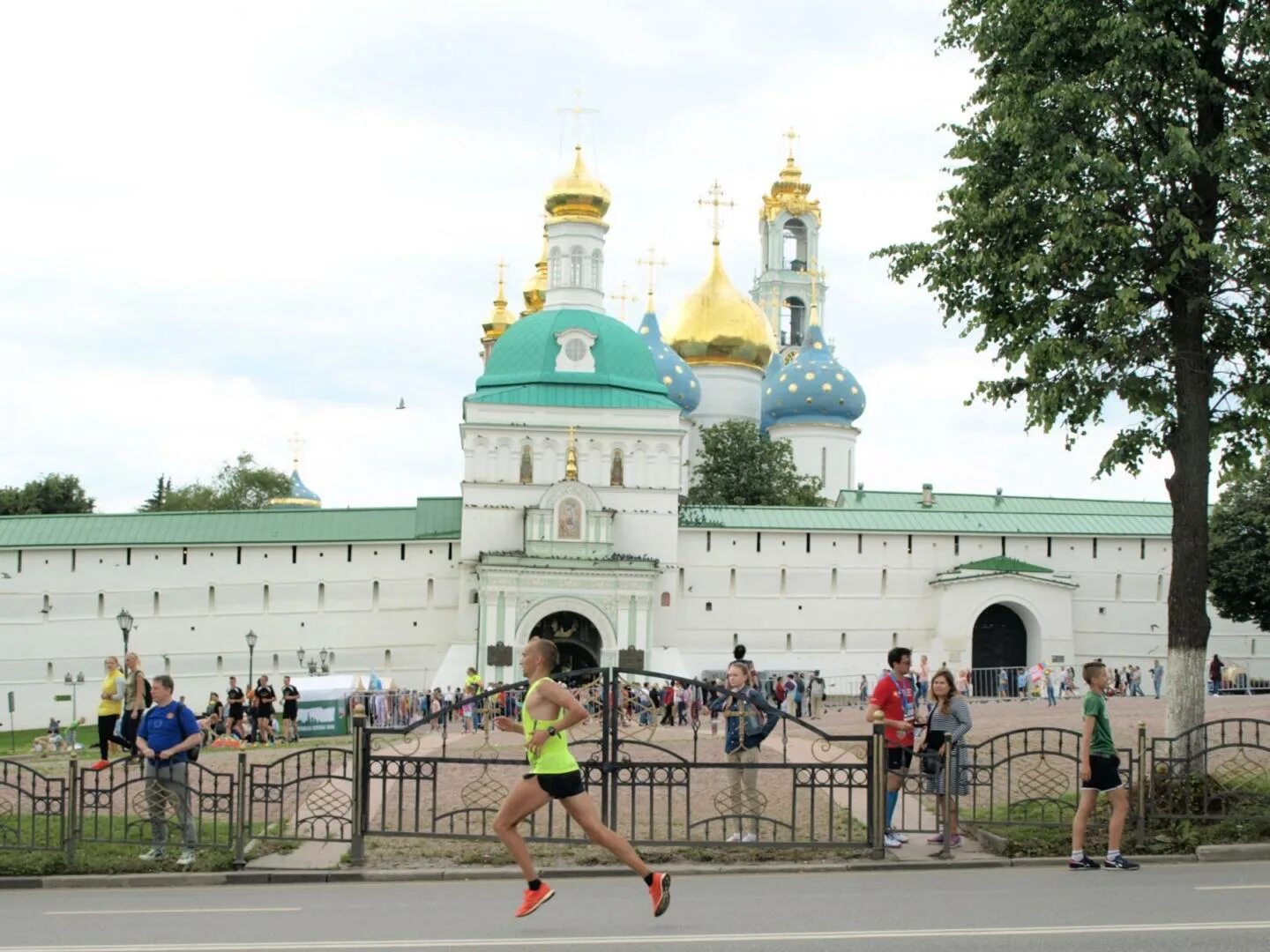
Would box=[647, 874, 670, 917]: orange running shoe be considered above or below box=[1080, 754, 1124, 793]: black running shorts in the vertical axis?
below

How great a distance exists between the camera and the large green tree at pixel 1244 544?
1874 inches

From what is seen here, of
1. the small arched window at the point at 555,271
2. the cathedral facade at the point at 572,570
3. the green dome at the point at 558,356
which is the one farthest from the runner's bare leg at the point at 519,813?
the small arched window at the point at 555,271

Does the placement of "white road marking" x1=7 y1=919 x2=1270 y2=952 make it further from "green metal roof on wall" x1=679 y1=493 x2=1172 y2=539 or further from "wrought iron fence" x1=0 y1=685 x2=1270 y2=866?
"green metal roof on wall" x1=679 y1=493 x2=1172 y2=539

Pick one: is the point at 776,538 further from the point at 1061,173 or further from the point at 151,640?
the point at 1061,173

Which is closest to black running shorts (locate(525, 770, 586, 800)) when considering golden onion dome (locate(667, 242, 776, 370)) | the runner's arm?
the runner's arm

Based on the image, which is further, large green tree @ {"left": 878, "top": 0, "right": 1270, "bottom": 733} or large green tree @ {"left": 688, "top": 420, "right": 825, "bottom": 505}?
large green tree @ {"left": 688, "top": 420, "right": 825, "bottom": 505}

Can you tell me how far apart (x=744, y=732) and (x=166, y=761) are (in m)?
4.76

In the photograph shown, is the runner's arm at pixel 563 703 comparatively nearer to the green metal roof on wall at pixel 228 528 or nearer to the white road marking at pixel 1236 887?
the white road marking at pixel 1236 887

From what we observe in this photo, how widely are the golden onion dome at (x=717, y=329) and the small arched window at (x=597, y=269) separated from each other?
48.6ft

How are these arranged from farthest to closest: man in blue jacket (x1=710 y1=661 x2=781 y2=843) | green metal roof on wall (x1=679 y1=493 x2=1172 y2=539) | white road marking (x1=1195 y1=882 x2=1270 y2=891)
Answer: green metal roof on wall (x1=679 y1=493 x2=1172 y2=539) < man in blue jacket (x1=710 y1=661 x2=781 y2=843) < white road marking (x1=1195 y1=882 x2=1270 y2=891)

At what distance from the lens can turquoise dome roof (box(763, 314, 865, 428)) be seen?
70500mm

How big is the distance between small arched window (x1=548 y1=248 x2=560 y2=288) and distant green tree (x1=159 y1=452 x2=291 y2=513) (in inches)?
1539

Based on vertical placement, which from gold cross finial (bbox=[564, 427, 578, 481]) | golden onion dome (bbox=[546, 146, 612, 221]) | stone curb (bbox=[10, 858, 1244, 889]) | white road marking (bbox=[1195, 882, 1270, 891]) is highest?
golden onion dome (bbox=[546, 146, 612, 221])

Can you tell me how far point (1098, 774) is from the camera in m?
12.7
